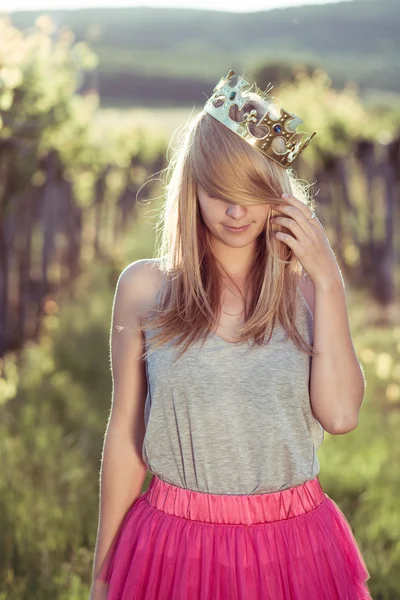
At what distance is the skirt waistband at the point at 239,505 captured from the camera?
1998 mm

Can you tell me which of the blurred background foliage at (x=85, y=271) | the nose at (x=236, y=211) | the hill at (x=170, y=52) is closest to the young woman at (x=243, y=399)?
the nose at (x=236, y=211)

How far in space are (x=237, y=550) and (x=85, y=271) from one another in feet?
33.3

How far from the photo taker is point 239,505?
2.00m

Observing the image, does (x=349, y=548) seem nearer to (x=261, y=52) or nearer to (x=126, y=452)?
(x=126, y=452)

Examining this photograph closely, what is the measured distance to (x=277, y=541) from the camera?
197 centimetres

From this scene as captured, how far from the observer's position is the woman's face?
2.01 m

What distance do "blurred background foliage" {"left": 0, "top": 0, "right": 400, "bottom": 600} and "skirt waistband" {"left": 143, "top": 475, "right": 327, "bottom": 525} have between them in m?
0.75

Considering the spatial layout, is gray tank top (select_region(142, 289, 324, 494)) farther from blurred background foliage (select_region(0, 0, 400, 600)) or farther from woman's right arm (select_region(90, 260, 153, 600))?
blurred background foliage (select_region(0, 0, 400, 600))

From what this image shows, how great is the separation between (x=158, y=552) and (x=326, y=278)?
725mm

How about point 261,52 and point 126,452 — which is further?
point 261,52

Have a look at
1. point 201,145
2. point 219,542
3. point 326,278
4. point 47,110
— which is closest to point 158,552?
point 219,542

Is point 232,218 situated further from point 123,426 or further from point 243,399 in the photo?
point 123,426

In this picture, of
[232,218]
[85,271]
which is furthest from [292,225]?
[85,271]

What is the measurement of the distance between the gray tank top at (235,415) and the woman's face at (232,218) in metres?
0.24
